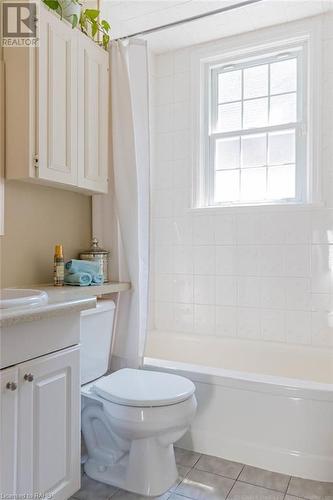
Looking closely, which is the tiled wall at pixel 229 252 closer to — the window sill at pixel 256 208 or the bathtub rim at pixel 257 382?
the window sill at pixel 256 208

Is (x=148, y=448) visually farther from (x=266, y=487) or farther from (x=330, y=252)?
(x=330, y=252)

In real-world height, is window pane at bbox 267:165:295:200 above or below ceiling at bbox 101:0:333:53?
below

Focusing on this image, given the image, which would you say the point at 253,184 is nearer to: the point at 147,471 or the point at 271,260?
the point at 271,260

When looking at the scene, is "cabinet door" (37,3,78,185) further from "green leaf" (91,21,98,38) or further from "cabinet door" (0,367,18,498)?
"cabinet door" (0,367,18,498)

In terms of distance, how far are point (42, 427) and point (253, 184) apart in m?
2.11

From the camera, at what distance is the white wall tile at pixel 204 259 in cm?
287

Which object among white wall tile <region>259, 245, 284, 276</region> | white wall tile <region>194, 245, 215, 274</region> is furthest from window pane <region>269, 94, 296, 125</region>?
white wall tile <region>194, 245, 215, 274</region>

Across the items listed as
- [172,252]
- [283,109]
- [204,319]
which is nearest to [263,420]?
[204,319]

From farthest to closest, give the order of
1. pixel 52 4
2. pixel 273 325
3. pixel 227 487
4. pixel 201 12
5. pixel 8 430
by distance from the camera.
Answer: pixel 273 325, pixel 201 12, pixel 52 4, pixel 227 487, pixel 8 430

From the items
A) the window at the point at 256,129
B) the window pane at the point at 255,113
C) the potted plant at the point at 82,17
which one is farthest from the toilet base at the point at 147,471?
the window pane at the point at 255,113

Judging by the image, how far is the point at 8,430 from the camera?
1.22 meters

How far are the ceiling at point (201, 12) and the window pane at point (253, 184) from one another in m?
0.97

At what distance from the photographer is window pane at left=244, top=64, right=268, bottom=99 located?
2822mm

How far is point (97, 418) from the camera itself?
6.08 ft
